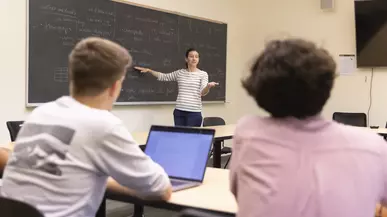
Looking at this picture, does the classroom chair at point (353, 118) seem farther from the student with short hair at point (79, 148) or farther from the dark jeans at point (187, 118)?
the student with short hair at point (79, 148)

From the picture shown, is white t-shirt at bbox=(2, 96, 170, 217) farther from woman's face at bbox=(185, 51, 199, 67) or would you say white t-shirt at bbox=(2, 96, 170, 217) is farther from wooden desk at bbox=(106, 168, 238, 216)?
woman's face at bbox=(185, 51, 199, 67)

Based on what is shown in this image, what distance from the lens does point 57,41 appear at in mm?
4719

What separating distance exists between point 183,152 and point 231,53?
5402 millimetres

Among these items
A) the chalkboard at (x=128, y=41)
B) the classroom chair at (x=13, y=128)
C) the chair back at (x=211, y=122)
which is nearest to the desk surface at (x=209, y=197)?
the classroom chair at (x=13, y=128)

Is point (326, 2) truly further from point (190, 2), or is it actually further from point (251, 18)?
point (190, 2)

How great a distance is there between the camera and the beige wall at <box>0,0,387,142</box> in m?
4.47

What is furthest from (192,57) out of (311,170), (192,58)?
(311,170)

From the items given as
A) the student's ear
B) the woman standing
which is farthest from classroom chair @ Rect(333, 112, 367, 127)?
the student's ear

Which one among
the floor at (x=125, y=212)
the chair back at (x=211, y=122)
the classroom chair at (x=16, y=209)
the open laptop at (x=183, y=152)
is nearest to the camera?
the classroom chair at (x=16, y=209)

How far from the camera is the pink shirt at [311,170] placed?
117 cm

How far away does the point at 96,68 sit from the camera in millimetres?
1547

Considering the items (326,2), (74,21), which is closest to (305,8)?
(326,2)

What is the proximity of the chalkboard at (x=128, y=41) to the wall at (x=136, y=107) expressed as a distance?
0.29ft

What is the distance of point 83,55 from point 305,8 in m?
5.92
